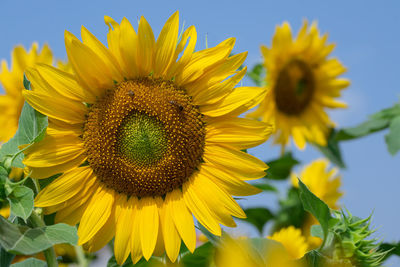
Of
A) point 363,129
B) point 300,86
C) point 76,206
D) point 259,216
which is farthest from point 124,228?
point 300,86

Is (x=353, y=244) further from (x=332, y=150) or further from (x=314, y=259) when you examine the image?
(x=332, y=150)

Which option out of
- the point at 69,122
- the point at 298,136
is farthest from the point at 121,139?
the point at 298,136

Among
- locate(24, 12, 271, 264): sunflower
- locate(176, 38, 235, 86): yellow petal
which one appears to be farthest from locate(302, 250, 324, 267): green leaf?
locate(176, 38, 235, 86): yellow petal

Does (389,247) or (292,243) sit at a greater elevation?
(389,247)

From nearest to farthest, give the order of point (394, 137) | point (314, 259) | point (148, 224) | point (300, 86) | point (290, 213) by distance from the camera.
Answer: point (314, 259), point (148, 224), point (394, 137), point (290, 213), point (300, 86)

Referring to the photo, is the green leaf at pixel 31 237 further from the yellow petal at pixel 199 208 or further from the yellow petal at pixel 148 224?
the yellow petal at pixel 199 208

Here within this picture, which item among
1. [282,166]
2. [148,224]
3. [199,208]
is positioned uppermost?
[282,166]

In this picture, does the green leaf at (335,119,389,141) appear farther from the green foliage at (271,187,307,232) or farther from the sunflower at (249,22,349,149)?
the green foliage at (271,187,307,232)
